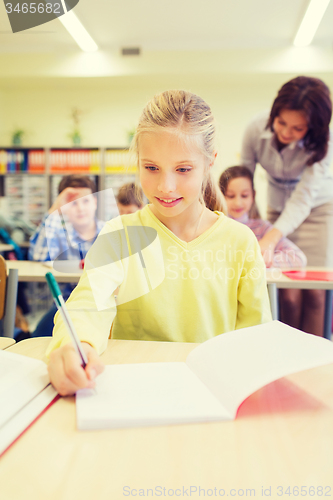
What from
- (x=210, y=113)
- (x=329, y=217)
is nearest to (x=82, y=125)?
(x=329, y=217)

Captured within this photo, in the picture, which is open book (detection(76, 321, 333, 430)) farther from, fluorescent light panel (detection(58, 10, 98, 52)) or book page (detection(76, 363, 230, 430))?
fluorescent light panel (detection(58, 10, 98, 52))

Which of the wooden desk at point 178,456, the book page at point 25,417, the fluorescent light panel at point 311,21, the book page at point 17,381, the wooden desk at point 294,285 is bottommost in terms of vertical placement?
the wooden desk at point 294,285

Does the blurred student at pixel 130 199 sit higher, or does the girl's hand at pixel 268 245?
the blurred student at pixel 130 199

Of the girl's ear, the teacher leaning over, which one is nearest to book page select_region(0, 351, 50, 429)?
the girl's ear

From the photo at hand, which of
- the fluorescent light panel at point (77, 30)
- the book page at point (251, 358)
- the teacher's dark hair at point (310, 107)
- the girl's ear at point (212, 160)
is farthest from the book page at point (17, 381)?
the fluorescent light panel at point (77, 30)

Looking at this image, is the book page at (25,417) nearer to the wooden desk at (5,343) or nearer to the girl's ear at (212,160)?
the wooden desk at (5,343)

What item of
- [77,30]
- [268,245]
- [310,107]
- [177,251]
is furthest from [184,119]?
[77,30]

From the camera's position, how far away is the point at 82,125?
3068 millimetres

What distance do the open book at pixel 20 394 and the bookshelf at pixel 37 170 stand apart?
2.73 metres

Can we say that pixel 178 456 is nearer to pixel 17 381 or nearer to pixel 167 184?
pixel 17 381

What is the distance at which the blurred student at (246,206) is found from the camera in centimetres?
81

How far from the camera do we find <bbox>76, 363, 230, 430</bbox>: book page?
0.33m

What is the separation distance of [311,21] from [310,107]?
3.74 feet

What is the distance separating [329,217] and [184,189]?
3.97ft
